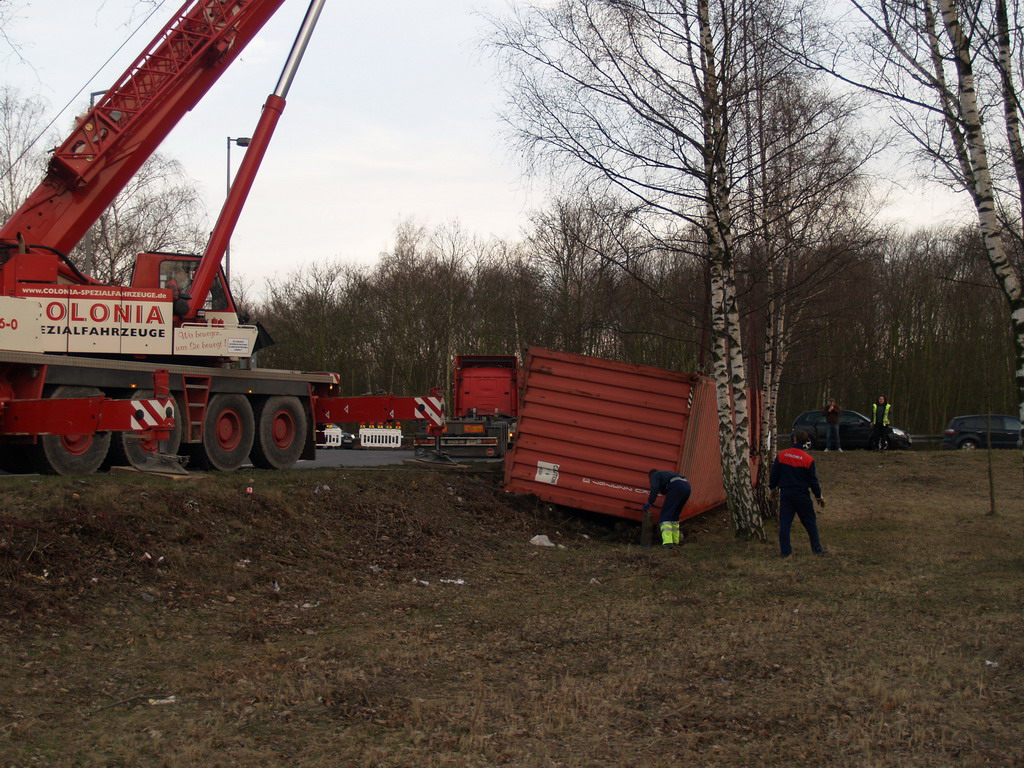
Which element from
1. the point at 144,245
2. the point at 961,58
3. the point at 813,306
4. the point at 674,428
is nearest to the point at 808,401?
the point at 813,306

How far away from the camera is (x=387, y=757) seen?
460 centimetres

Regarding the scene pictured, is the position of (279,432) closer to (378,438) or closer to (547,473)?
(547,473)


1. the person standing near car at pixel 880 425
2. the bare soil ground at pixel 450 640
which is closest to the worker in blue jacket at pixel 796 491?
the bare soil ground at pixel 450 640

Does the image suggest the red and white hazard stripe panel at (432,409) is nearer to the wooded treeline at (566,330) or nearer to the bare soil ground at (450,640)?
the bare soil ground at (450,640)

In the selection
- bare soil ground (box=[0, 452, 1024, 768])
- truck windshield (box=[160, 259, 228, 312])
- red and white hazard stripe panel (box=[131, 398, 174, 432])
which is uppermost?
truck windshield (box=[160, 259, 228, 312])

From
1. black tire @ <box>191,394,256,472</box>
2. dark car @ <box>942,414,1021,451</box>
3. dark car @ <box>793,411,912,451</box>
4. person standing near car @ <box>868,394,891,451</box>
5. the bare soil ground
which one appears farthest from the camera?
dark car @ <box>793,411,912,451</box>

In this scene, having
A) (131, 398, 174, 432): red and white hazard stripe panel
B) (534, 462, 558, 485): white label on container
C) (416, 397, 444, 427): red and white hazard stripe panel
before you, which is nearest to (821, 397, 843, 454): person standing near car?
(416, 397, 444, 427): red and white hazard stripe panel

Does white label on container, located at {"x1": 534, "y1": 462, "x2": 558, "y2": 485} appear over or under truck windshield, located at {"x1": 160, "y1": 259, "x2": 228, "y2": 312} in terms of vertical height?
under

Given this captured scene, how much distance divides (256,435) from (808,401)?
31447mm

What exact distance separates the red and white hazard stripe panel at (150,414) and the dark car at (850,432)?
1000 inches

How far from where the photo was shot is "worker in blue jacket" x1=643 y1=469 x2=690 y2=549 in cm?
1232

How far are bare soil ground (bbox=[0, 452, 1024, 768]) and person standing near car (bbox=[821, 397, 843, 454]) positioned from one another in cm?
1814

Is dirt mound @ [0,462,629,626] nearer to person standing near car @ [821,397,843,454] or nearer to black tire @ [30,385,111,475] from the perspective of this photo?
black tire @ [30,385,111,475]

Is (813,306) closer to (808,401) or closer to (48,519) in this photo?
(48,519)
